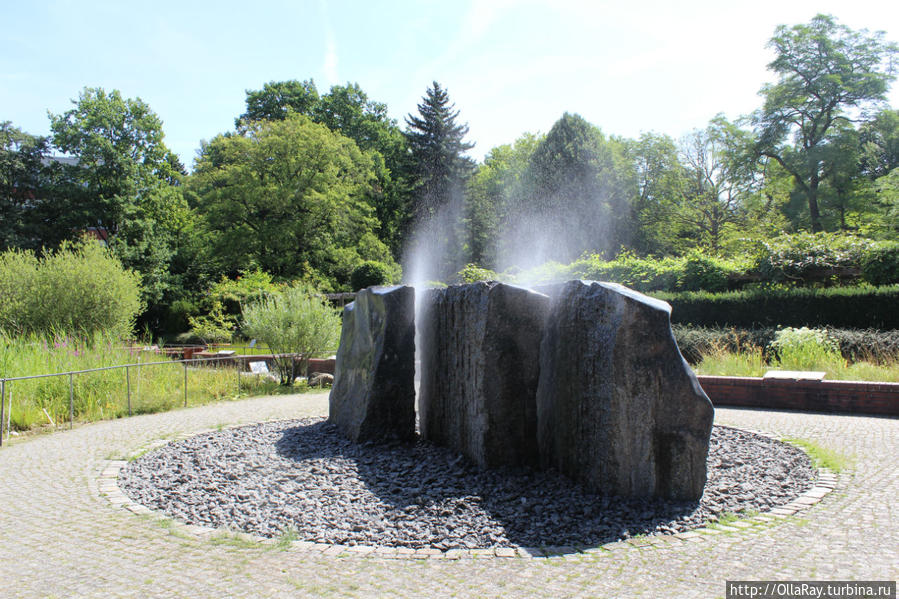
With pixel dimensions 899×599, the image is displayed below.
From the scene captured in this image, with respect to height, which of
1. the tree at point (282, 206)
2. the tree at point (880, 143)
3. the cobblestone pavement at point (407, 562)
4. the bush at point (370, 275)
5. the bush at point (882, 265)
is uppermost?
the tree at point (880, 143)

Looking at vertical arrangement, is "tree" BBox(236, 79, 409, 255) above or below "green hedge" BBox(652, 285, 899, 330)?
above

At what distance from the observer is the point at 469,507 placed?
4.63 metres

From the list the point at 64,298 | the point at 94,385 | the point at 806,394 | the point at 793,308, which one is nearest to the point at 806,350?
the point at 806,394

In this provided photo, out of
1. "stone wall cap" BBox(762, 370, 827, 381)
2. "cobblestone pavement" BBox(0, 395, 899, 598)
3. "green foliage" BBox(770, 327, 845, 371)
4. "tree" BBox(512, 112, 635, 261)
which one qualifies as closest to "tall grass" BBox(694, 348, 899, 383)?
"green foliage" BBox(770, 327, 845, 371)

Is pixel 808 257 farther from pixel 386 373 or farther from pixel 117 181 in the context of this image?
pixel 117 181

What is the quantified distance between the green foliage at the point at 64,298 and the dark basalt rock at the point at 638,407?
13.3 metres

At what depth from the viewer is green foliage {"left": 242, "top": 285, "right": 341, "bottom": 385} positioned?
12.8 metres

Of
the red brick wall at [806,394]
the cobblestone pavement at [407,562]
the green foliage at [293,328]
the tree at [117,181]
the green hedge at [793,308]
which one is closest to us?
the cobblestone pavement at [407,562]

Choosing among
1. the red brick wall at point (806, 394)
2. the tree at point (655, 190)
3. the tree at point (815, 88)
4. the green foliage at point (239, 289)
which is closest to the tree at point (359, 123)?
the green foliage at point (239, 289)

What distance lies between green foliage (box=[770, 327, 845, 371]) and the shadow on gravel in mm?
7498

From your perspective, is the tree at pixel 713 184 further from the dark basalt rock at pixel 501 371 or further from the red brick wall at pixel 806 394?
the dark basalt rock at pixel 501 371

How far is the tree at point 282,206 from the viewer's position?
3183cm

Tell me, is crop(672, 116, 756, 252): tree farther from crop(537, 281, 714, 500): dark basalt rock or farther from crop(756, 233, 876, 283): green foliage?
crop(537, 281, 714, 500): dark basalt rock

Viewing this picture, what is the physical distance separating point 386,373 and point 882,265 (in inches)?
493
